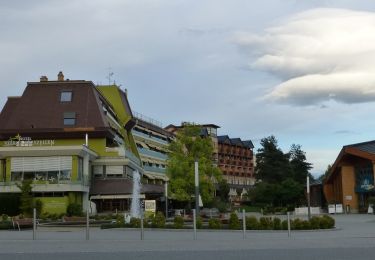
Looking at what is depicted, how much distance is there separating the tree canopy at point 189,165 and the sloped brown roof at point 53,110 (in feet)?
35.0

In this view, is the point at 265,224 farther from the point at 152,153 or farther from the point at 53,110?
the point at 152,153

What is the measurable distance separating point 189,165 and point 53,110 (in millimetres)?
19226

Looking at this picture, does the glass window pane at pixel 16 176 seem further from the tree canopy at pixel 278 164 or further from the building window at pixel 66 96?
the tree canopy at pixel 278 164

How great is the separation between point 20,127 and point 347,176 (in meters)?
40.4

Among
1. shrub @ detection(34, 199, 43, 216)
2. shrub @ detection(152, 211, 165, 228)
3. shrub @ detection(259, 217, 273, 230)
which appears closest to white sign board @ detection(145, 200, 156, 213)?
shrub @ detection(152, 211, 165, 228)

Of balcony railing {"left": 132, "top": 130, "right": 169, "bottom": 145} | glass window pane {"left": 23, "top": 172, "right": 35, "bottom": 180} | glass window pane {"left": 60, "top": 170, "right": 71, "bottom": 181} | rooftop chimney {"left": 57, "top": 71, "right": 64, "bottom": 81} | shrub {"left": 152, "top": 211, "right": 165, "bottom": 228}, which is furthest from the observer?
balcony railing {"left": 132, "top": 130, "right": 169, "bottom": 145}

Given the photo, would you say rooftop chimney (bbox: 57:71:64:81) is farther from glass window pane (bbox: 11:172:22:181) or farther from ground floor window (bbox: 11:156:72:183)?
glass window pane (bbox: 11:172:22:181)

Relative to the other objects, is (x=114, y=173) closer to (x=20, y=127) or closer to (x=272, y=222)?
(x=20, y=127)

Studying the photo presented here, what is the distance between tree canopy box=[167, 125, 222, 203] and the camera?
56725 mm

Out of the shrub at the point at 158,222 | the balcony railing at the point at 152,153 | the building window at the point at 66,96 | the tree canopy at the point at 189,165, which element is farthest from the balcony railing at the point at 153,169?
the shrub at the point at 158,222

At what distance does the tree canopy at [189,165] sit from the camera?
56.7 m

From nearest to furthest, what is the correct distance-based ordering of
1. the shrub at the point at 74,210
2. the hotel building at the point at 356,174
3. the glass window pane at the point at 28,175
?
the shrub at the point at 74,210 < the glass window pane at the point at 28,175 < the hotel building at the point at 356,174

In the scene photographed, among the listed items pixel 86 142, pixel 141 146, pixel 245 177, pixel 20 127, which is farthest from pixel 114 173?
pixel 245 177

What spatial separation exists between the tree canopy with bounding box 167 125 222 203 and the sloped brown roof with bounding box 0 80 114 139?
10673 mm
